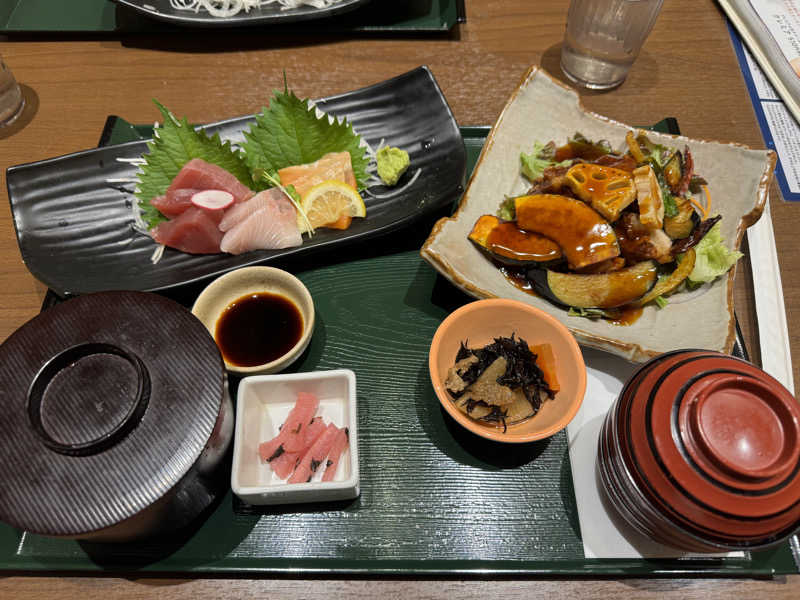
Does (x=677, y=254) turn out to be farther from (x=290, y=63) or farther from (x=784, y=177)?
(x=290, y=63)

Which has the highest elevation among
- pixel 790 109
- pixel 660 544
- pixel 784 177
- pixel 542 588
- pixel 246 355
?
pixel 790 109

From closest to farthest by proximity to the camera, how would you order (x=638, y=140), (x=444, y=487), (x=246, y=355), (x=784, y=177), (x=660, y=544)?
(x=660, y=544) → (x=444, y=487) → (x=246, y=355) → (x=638, y=140) → (x=784, y=177)

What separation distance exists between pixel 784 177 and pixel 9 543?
322 centimetres

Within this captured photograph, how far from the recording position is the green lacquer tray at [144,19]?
2.70 metres

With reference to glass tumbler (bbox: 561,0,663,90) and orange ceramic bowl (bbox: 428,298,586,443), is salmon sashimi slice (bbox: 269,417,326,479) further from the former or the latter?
glass tumbler (bbox: 561,0,663,90)

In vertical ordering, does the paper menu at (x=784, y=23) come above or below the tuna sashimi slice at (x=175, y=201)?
above

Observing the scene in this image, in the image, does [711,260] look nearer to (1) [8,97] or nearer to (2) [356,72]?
(2) [356,72]

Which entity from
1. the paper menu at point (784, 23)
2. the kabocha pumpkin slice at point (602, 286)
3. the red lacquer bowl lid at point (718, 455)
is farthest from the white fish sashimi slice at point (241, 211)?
the paper menu at point (784, 23)

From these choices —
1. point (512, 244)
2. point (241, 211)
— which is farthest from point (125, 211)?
→ point (512, 244)

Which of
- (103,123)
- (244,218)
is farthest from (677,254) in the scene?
(103,123)

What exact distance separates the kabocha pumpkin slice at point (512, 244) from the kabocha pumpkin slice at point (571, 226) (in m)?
0.03

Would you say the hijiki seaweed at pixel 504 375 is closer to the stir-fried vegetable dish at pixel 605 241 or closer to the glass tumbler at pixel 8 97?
the stir-fried vegetable dish at pixel 605 241

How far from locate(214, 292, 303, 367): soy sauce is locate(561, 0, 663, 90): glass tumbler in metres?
1.94

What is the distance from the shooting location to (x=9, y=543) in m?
1.42
